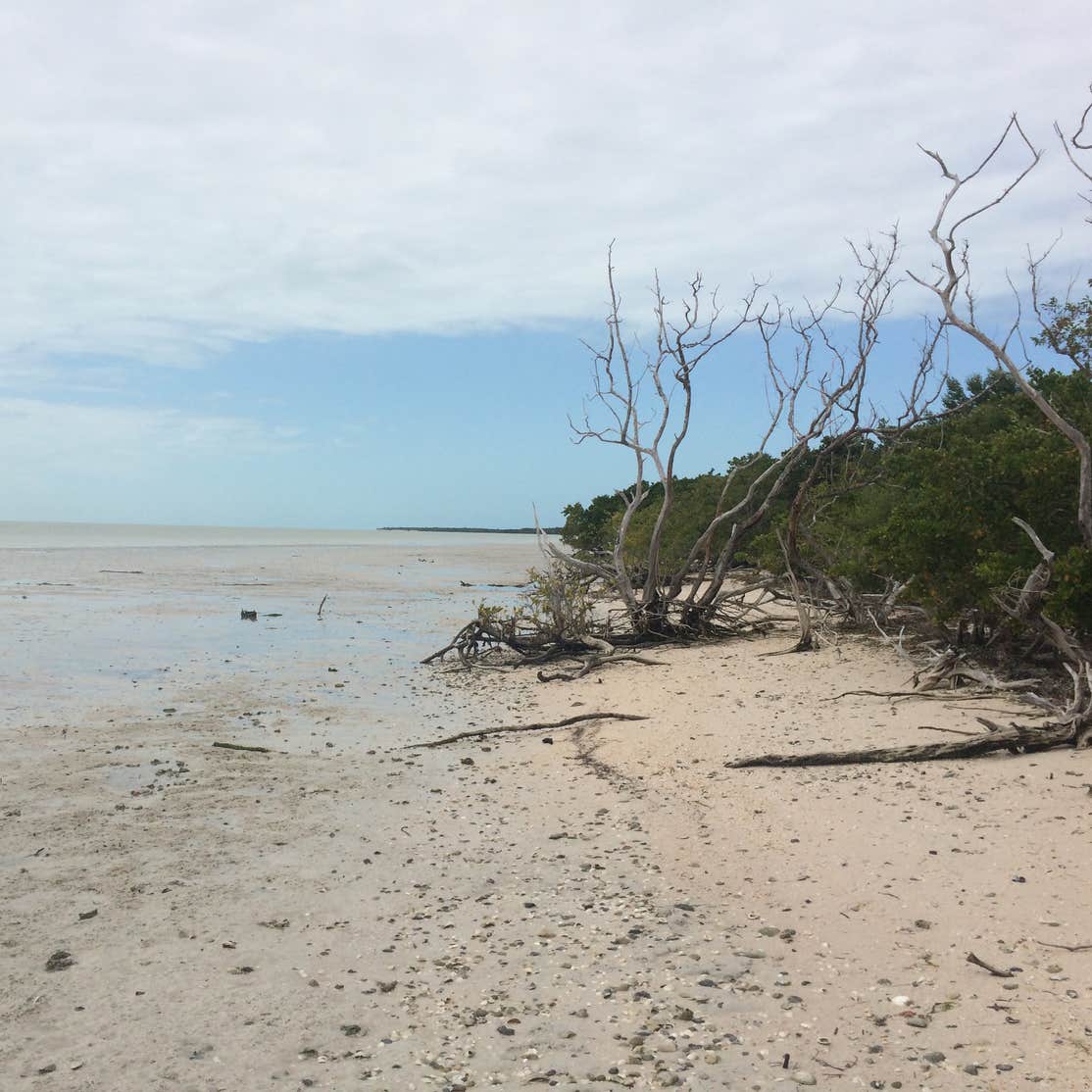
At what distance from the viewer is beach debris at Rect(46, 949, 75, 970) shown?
4.46 meters

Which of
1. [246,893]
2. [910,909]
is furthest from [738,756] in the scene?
[246,893]

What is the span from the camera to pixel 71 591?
1102 inches

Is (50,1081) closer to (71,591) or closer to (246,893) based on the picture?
(246,893)

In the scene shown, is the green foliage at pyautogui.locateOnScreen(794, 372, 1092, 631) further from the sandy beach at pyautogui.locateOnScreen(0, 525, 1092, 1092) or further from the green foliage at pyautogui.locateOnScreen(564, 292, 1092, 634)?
the sandy beach at pyautogui.locateOnScreen(0, 525, 1092, 1092)

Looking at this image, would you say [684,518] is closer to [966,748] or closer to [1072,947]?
[966,748]

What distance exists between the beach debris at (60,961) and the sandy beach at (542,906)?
0.03 metres

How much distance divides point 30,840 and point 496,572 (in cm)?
3624

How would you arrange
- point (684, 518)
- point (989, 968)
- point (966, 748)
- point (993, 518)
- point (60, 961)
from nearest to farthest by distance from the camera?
point (989, 968)
point (60, 961)
point (966, 748)
point (993, 518)
point (684, 518)

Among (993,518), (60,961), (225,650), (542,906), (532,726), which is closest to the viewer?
(60,961)

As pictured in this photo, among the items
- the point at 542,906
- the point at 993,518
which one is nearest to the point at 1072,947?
the point at 542,906

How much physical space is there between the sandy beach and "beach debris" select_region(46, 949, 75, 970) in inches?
1.3

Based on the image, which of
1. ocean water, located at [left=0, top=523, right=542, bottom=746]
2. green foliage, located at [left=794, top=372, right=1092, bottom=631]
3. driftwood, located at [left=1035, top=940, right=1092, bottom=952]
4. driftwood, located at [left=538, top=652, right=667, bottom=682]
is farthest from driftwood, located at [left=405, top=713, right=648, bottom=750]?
driftwood, located at [left=1035, top=940, right=1092, bottom=952]

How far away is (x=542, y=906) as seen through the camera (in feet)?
16.6

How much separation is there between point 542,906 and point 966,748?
3503 mm
